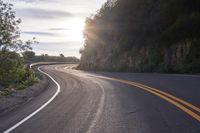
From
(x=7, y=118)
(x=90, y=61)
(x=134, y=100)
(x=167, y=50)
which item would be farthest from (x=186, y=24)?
(x=90, y=61)

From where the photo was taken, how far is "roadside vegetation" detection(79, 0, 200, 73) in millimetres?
31375

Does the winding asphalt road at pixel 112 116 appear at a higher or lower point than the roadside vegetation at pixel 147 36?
lower

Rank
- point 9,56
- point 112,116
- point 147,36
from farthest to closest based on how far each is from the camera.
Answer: point 147,36 → point 9,56 → point 112,116

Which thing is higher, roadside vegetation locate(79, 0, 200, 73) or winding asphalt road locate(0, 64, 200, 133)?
roadside vegetation locate(79, 0, 200, 73)

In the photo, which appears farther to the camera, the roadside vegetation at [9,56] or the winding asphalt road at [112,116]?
the roadside vegetation at [9,56]

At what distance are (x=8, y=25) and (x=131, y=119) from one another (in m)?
15.3

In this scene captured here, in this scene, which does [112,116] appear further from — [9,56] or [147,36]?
[147,36]

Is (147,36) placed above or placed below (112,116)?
above

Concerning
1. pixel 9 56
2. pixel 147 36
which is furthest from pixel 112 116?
pixel 147 36

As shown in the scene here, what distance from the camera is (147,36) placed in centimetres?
3903

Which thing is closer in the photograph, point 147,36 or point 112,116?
point 112,116

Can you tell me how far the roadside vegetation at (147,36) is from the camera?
31.4 meters

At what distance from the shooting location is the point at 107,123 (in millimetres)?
9156

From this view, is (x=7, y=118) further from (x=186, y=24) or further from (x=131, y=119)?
(x=186, y=24)
